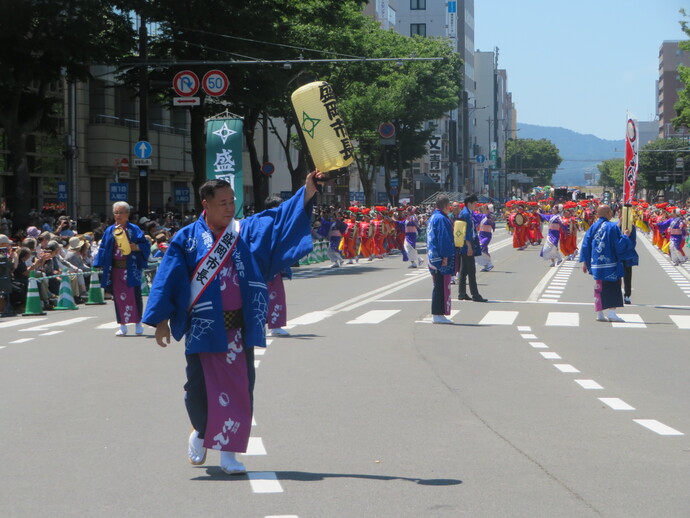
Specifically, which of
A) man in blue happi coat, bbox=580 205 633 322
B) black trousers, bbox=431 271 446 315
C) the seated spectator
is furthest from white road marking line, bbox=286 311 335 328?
the seated spectator

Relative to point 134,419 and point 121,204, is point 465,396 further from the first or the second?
point 121,204

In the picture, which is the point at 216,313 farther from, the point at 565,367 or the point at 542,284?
the point at 542,284

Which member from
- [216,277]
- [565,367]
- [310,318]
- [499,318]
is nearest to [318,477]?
[216,277]

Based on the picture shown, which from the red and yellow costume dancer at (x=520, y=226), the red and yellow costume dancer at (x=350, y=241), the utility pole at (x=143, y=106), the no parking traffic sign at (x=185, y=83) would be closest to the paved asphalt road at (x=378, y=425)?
the utility pole at (x=143, y=106)

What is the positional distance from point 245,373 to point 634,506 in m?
2.28

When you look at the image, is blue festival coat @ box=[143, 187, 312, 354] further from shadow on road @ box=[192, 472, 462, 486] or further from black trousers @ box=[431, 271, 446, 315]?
black trousers @ box=[431, 271, 446, 315]

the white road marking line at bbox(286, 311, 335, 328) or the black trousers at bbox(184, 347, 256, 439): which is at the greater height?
the black trousers at bbox(184, 347, 256, 439)

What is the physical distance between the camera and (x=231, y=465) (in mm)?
7004

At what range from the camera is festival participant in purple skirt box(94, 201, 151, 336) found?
51.5ft

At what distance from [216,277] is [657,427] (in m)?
3.65

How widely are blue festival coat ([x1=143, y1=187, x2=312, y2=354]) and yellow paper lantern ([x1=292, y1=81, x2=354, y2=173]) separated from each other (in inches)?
11.8

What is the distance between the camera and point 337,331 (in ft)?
54.7

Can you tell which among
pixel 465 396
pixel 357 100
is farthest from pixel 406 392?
pixel 357 100

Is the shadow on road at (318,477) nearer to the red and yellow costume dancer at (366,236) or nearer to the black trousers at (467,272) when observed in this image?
the black trousers at (467,272)
